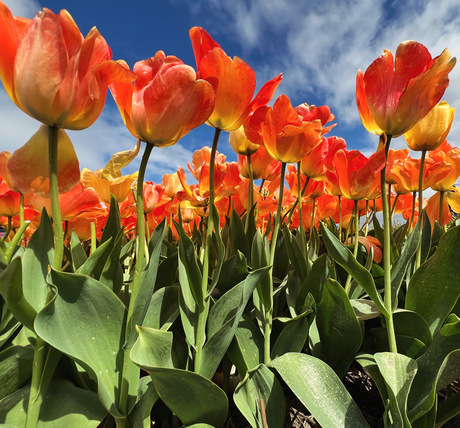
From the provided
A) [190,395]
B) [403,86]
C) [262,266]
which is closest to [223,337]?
[190,395]

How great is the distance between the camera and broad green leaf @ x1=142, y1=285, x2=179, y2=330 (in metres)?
0.74

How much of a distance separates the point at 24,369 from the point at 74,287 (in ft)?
0.71

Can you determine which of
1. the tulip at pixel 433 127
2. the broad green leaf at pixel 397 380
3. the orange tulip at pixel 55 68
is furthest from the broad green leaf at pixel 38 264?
the tulip at pixel 433 127

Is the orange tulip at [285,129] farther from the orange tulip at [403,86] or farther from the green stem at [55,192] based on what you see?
the green stem at [55,192]

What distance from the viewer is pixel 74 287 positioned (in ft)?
1.90

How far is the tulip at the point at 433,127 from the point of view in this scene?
0.95 m

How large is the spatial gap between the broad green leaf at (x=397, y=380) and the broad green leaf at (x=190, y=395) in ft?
0.95

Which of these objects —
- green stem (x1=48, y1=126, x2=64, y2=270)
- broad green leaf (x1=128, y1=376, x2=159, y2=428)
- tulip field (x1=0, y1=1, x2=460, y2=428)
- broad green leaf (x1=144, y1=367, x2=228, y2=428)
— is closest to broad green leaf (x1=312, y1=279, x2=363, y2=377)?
tulip field (x1=0, y1=1, x2=460, y2=428)

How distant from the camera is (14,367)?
2.04 feet

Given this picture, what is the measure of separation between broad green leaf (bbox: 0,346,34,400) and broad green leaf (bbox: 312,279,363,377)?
630mm

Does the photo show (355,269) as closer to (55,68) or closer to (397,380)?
(397,380)

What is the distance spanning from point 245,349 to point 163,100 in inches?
21.8

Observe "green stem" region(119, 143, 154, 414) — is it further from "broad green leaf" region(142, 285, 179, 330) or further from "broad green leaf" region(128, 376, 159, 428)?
"broad green leaf" region(142, 285, 179, 330)

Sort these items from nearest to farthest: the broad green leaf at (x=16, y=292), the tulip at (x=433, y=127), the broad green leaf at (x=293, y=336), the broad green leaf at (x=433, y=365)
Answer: the broad green leaf at (x=16, y=292)
the broad green leaf at (x=433, y=365)
the broad green leaf at (x=293, y=336)
the tulip at (x=433, y=127)
